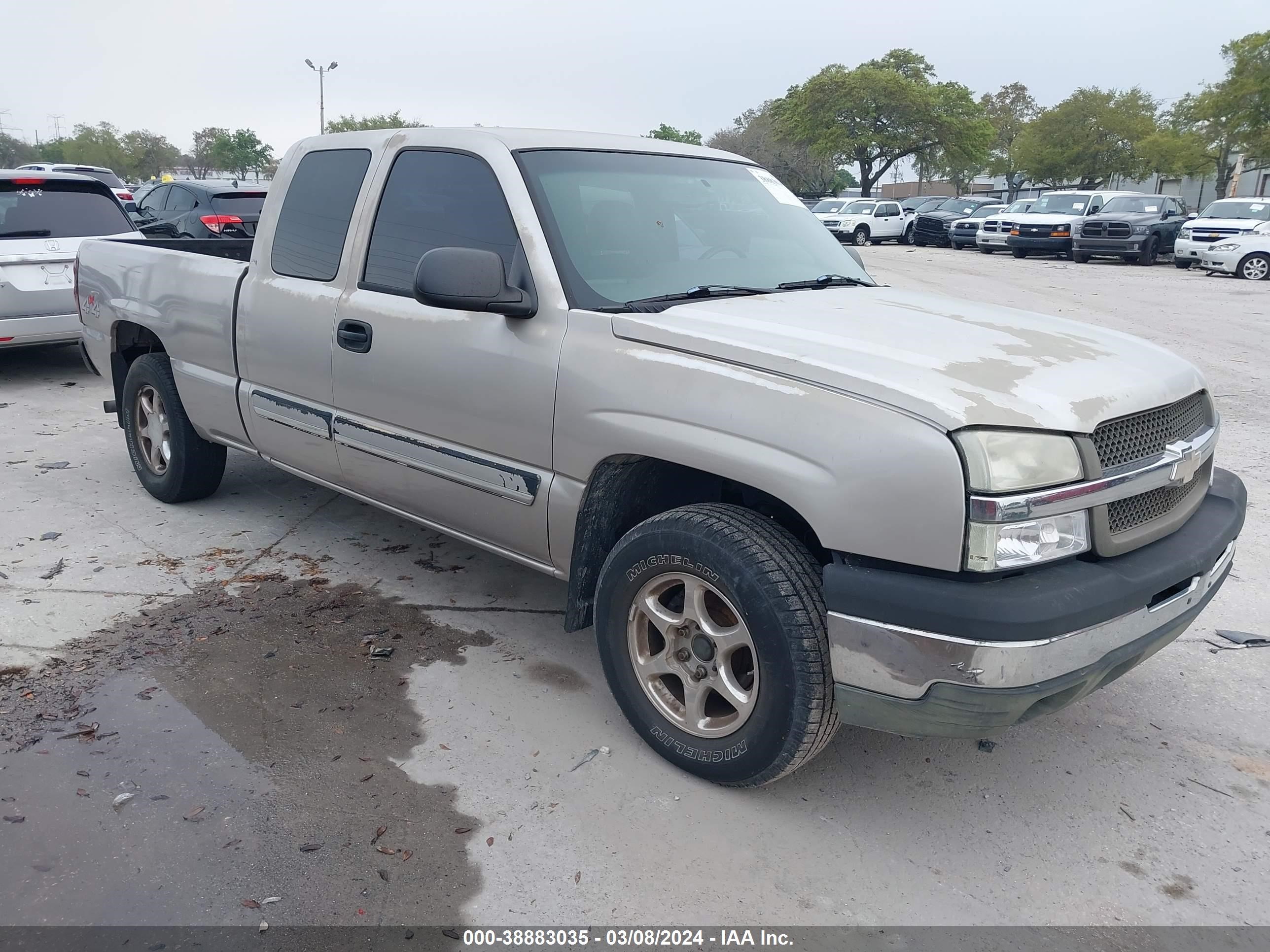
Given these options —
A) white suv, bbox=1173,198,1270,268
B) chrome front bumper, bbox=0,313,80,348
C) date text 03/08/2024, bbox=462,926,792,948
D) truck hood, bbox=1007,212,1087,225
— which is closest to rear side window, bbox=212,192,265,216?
chrome front bumper, bbox=0,313,80,348

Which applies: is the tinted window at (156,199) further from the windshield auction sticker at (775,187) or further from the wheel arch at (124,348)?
the windshield auction sticker at (775,187)

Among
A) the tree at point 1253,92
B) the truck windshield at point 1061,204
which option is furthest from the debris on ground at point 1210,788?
the tree at point 1253,92

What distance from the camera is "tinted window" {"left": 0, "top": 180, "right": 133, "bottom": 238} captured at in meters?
8.22

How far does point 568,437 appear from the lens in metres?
3.12

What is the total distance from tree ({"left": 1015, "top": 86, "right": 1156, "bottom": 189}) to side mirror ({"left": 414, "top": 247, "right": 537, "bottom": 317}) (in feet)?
197

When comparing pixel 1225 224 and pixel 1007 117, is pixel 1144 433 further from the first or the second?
pixel 1007 117

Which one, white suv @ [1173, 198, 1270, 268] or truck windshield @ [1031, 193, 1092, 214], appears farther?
truck windshield @ [1031, 193, 1092, 214]

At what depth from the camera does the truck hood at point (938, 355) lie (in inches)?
97.3

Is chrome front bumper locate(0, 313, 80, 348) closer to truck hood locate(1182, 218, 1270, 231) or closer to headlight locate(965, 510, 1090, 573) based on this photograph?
headlight locate(965, 510, 1090, 573)

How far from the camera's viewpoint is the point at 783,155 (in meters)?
70.6

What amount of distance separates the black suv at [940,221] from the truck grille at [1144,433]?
3017cm

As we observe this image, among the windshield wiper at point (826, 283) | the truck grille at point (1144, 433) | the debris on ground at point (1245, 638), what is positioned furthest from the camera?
the debris on ground at point (1245, 638)

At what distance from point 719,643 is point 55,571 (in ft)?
11.1

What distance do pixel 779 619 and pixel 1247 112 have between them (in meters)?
45.5
